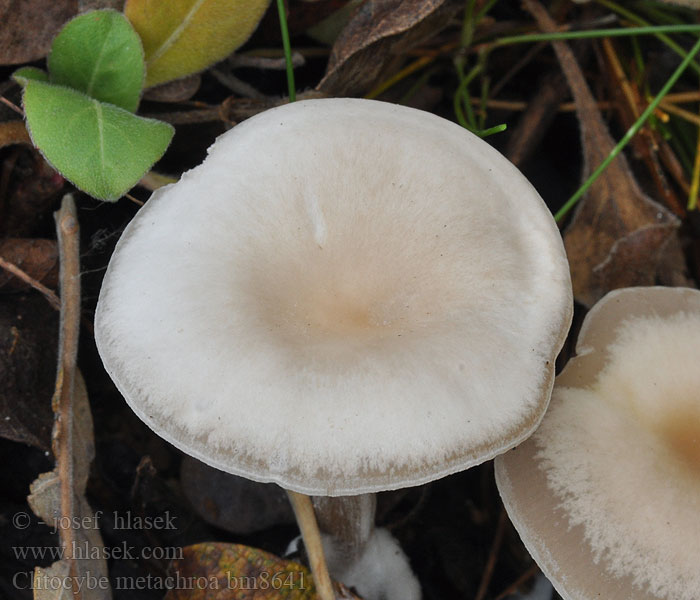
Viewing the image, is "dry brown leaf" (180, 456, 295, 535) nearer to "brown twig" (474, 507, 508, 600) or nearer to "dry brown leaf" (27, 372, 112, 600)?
"dry brown leaf" (27, 372, 112, 600)

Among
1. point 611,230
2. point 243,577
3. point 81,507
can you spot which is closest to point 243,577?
point 243,577

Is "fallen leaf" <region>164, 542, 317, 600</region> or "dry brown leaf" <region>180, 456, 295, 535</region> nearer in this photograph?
"fallen leaf" <region>164, 542, 317, 600</region>

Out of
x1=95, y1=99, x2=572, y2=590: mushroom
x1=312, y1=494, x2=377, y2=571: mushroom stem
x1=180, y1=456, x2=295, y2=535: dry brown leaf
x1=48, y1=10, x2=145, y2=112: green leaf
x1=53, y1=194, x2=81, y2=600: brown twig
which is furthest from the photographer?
x1=180, y1=456, x2=295, y2=535: dry brown leaf

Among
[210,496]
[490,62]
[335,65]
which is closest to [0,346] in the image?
[210,496]

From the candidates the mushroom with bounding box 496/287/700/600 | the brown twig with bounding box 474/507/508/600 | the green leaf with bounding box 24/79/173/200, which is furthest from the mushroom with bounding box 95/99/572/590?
the brown twig with bounding box 474/507/508/600

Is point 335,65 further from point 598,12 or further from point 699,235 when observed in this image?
point 699,235

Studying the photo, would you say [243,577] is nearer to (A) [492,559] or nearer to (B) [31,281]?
(A) [492,559]

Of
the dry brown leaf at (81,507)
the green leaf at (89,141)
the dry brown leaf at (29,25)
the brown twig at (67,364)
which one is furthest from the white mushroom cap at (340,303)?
the dry brown leaf at (29,25)
